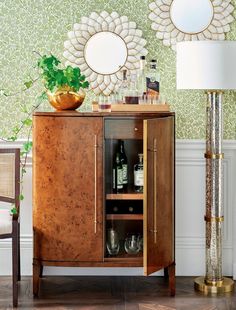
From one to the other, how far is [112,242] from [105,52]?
1.17 meters

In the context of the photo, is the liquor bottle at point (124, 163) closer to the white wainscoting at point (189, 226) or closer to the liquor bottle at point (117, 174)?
the liquor bottle at point (117, 174)

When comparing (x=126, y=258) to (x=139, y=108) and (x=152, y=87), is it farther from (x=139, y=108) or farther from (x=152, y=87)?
(x=152, y=87)

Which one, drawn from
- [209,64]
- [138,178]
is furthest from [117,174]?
[209,64]

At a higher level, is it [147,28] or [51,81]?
[147,28]

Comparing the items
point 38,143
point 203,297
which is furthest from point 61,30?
point 203,297

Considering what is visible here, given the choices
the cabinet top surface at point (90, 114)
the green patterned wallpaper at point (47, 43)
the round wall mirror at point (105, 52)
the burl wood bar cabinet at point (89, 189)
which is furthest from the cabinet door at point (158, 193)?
the round wall mirror at point (105, 52)

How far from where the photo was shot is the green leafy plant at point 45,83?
4.34 metres

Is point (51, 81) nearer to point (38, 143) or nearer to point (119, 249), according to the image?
point (38, 143)

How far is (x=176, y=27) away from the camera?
475 centimetres

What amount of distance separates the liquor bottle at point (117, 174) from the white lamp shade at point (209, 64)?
0.57 metres

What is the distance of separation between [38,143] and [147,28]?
1.04 meters

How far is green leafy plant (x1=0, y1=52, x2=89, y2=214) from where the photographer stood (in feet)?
14.2

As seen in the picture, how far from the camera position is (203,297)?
4.42 m

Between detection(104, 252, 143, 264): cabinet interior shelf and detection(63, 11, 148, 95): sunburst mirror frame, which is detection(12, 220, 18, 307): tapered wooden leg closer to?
detection(104, 252, 143, 264): cabinet interior shelf
